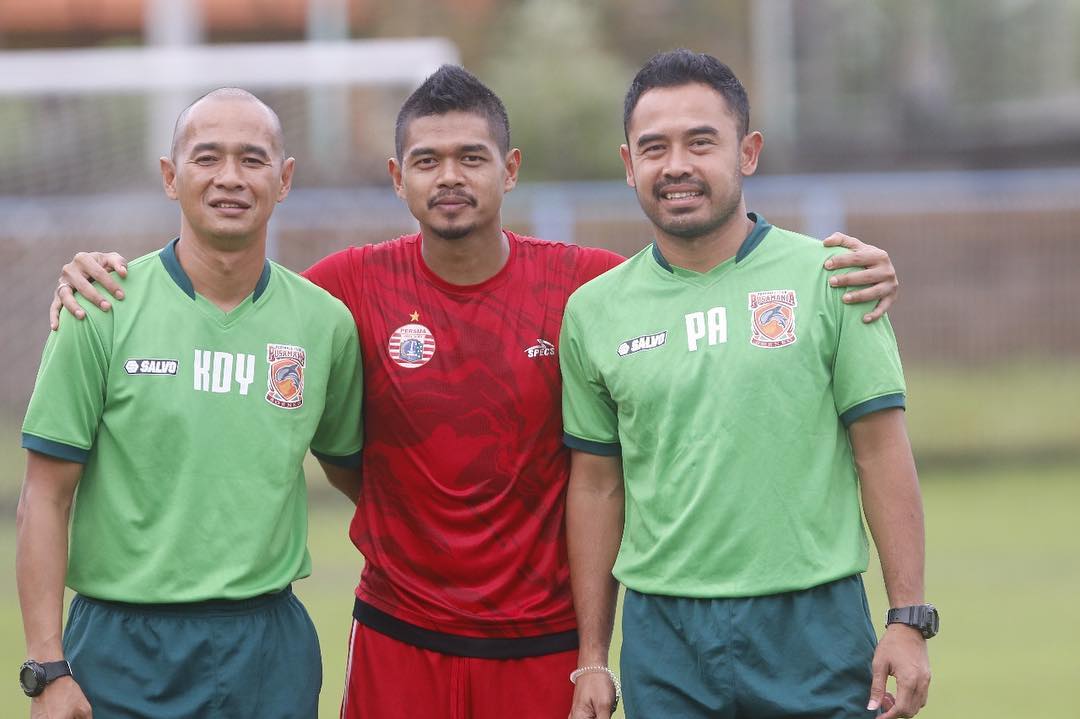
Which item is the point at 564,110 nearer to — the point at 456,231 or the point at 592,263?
the point at 592,263

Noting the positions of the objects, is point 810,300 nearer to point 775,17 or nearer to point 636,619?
point 636,619

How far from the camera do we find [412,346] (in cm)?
501

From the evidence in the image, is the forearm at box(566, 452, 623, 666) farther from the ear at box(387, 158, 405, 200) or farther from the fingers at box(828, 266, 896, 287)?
the ear at box(387, 158, 405, 200)

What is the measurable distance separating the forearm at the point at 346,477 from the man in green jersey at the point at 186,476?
0.57m

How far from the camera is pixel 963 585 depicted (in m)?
11.0

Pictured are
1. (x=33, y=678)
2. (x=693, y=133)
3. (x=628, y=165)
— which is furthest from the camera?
(x=628, y=165)

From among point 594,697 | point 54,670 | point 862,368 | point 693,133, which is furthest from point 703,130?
point 54,670

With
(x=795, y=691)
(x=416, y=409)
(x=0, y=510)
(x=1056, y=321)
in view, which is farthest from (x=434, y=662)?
(x=1056, y=321)

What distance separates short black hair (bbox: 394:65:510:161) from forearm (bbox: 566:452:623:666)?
1.08 m

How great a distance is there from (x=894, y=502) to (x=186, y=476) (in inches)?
76.7

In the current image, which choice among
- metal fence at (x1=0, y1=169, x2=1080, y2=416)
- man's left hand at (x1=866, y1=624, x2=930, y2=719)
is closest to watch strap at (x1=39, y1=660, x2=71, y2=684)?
man's left hand at (x1=866, y1=624, x2=930, y2=719)

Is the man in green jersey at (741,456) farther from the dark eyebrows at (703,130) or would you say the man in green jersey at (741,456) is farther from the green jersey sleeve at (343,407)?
the green jersey sleeve at (343,407)

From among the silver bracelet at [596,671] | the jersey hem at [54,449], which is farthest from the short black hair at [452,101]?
the silver bracelet at [596,671]

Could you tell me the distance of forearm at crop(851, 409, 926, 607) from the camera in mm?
4316
